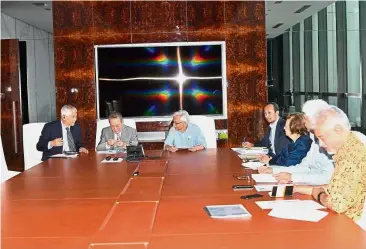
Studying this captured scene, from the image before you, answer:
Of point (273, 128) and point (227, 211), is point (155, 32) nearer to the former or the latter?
point (273, 128)

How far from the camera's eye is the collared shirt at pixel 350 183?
2.38m

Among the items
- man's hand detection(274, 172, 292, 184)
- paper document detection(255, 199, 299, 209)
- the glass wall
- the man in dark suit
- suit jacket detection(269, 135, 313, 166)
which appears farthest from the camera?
the glass wall

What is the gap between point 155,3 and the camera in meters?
7.22

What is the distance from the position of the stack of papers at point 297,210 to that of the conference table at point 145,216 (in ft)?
0.14

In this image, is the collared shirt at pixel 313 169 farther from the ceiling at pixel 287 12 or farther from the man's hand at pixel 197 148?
the ceiling at pixel 287 12

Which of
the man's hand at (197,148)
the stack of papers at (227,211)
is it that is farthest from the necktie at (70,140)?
the stack of papers at (227,211)

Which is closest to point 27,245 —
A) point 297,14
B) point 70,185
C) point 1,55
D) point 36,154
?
point 70,185

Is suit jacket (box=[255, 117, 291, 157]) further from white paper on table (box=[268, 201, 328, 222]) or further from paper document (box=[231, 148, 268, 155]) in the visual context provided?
white paper on table (box=[268, 201, 328, 222])

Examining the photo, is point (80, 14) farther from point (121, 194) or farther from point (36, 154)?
point (121, 194)

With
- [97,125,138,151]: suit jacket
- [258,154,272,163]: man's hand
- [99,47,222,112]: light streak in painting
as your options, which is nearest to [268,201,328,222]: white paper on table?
[258,154,272,163]: man's hand

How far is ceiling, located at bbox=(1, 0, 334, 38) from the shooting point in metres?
8.95

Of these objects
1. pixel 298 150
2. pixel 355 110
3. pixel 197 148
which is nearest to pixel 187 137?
pixel 197 148

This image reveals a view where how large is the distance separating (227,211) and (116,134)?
328 cm

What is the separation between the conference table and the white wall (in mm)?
4500
